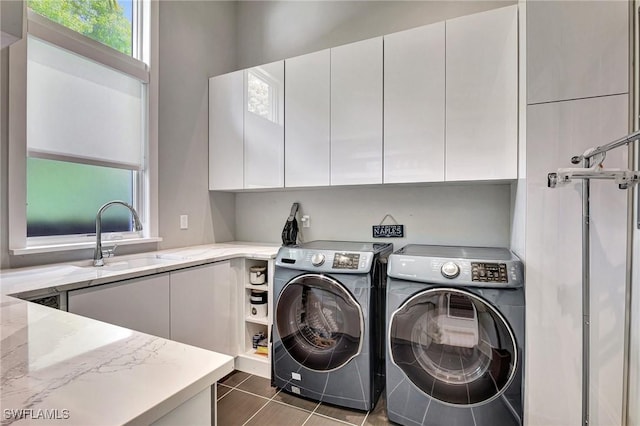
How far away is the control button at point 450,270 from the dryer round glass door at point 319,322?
494mm

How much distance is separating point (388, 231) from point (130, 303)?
67.3 inches

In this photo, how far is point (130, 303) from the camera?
61.1 inches

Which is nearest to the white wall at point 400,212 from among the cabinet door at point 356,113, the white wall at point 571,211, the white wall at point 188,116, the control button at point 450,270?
the cabinet door at point 356,113

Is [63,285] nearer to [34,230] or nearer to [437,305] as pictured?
[34,230]

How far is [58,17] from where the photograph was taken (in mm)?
1837

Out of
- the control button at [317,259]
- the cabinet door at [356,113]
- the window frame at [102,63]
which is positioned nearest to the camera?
the window frame at [102,63]

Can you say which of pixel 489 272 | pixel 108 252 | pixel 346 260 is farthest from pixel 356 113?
pixel 108 252

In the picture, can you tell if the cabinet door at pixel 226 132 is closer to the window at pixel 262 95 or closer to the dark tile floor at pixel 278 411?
the window at pixel 262 95

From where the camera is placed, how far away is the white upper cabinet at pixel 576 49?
139cm

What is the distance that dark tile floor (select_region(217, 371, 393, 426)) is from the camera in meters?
1.75

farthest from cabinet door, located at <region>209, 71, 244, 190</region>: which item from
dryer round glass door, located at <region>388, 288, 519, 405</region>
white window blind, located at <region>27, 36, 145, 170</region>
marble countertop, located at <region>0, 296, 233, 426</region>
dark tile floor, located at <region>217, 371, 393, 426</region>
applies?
marble countertop, located at <region>0, 296, 233, 426</region>

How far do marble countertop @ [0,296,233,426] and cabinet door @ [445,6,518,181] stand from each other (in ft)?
5.65

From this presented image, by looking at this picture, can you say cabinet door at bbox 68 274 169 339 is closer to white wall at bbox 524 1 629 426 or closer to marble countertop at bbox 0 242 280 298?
marble countertop at bbox 0 242 280 298

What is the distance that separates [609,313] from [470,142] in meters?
1.04
